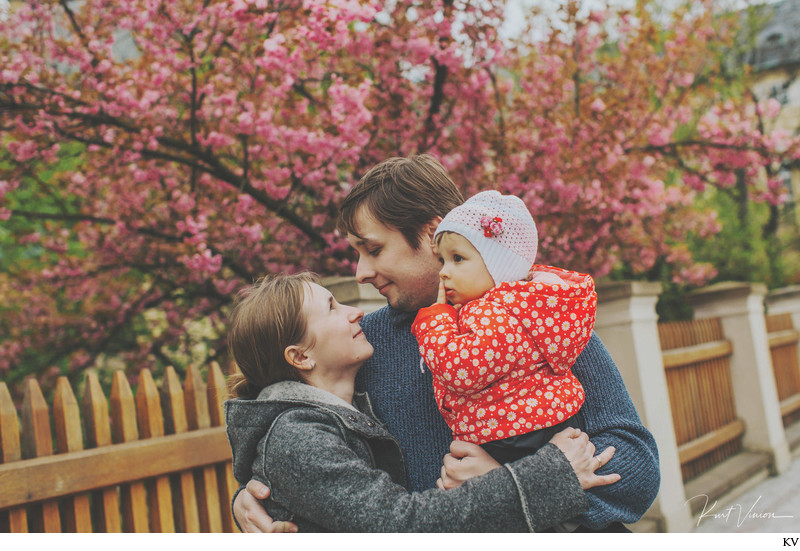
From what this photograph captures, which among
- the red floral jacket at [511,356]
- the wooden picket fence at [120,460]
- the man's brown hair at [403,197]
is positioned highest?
the man's brown hair at [403,197]

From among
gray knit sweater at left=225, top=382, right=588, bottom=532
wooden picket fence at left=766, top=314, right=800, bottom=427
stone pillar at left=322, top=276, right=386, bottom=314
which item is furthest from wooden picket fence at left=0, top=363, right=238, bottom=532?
wooden picket fence at left=766, top=314, right=800, bottom=427

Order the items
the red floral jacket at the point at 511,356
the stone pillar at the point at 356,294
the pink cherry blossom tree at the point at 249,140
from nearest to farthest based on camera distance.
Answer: the red floral jacket at the point at 511,356 < the stone pillar at the point at 356,294 < the pink cherry blossom tree at the point at 249,140

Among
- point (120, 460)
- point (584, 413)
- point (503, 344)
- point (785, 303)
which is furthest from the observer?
point (785, 303)

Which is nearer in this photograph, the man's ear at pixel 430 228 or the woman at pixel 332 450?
the woman at pixel 332 450

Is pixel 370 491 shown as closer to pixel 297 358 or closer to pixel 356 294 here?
pixel 297 358

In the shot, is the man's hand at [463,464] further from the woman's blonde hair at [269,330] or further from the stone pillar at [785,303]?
the stone pillar at [785,303]

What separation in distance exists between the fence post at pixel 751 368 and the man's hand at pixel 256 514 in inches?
236

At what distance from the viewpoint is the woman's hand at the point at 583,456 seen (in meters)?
1.40

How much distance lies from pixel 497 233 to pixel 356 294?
1553 mm

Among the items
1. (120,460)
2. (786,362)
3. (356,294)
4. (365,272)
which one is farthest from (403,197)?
(786,362)

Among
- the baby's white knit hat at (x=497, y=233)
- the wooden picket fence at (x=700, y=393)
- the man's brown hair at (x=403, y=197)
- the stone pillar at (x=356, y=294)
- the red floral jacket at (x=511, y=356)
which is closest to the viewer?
the red floral jacket at (x=511, y=356)

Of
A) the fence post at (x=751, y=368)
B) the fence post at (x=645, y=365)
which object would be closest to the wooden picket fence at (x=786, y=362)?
the fence post at (x=751, y=368)

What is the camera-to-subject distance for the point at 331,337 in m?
1.71

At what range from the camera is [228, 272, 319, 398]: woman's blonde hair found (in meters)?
1.68
